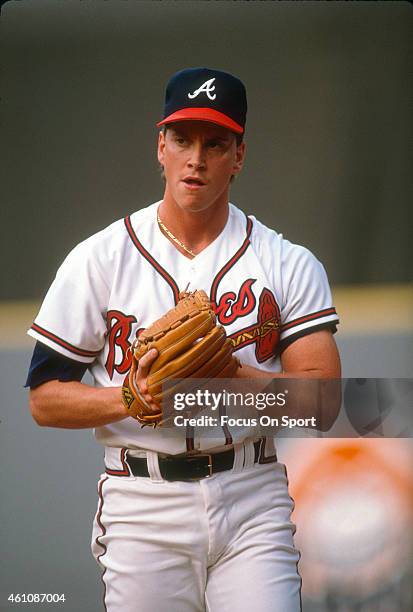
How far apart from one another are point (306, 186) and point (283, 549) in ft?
3.14

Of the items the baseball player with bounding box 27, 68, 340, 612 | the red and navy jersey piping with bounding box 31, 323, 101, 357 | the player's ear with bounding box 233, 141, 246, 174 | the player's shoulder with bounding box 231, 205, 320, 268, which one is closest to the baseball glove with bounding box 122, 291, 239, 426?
the baseball player with bounding box 27, 68, 340, 612

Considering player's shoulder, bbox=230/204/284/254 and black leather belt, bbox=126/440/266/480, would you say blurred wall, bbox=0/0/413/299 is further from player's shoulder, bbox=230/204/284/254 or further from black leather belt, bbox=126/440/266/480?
black leather belt, bbox=126/440/266/480

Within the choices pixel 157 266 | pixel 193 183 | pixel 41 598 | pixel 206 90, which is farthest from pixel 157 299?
pixel 41 598

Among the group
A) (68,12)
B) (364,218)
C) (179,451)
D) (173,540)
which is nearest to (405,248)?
(364,218)

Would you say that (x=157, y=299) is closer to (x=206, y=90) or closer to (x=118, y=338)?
(x=118, y=338)

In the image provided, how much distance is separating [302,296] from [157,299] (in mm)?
370

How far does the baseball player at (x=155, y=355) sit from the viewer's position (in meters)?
2.04

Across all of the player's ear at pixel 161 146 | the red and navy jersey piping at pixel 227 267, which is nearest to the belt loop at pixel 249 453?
the red and navy jersey piping at pixel 227 267

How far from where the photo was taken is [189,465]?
2.09 m

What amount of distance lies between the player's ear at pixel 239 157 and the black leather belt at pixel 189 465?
73 cm

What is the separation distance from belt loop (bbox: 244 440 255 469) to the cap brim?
0.79 metres

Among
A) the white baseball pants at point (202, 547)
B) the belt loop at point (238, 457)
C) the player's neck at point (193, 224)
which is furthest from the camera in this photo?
the player's neck at point (193, 224)

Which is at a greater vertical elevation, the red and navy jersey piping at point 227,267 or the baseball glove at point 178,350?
the red and navy jersey piping at point 227,267

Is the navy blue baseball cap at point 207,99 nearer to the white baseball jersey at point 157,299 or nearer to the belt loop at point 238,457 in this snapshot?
the white baseball jersey at point 157,299
